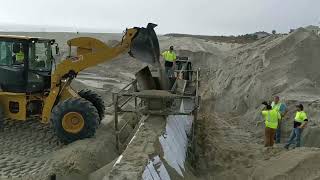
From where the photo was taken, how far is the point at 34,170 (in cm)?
865

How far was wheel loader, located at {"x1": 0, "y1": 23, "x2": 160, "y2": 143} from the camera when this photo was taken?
10.1m

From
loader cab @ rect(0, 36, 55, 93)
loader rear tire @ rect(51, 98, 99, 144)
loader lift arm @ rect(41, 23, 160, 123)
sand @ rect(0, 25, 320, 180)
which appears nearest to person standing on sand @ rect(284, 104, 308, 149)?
sand @ rect(0, 25, 320, 180)

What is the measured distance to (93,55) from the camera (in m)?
10.5

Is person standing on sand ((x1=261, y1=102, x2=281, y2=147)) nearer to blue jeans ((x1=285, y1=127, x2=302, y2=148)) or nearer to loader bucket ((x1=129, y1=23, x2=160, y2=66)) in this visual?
blue jeans ((x1=285, y1=127, x2=302, y2=148))

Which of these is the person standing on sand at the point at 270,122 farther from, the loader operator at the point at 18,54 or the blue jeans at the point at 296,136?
the loader operator at the point at 18,54

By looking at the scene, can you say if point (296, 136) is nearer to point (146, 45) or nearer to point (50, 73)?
point (146, 45)

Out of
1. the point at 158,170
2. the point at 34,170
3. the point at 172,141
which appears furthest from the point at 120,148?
the point at 158,170

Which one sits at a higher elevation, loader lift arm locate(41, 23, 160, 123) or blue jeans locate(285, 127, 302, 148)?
loader lift arm locate(41, 23, 160, 123)

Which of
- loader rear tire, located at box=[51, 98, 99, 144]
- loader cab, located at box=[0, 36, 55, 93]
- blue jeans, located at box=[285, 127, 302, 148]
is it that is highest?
loader cab, located at box=[0, 36, 55, 93]

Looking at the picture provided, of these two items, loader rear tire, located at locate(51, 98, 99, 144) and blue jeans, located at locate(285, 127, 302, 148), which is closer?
loader rear tire, located at locate(51, 98, 99, 144)

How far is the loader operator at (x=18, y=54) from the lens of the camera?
10484mm

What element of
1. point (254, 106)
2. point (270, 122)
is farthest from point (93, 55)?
point (254, 106)

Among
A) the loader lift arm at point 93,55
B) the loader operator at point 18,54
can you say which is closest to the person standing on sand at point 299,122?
the loader lift arm at point 93,55

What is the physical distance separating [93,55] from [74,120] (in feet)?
4.88
